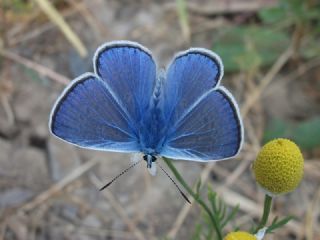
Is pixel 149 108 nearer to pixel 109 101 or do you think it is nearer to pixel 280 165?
pixel 109 101

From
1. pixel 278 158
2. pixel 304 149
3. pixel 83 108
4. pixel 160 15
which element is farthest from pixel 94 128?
pixel 160 15

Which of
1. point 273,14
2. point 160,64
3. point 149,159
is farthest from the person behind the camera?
point 160,64

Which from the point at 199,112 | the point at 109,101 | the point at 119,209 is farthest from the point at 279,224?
the point at 119,209

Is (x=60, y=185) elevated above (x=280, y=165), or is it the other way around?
(x=280, y=165)

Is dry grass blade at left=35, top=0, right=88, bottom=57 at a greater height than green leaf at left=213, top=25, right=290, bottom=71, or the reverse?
dry grass blade at left=35, top=0, right=88, bottom=57

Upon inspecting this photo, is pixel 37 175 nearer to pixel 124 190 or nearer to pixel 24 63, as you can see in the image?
pixel 124 190

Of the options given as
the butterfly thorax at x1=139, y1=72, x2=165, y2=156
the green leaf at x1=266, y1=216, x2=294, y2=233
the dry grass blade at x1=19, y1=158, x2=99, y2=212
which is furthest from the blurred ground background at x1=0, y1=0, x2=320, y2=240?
the butterfly thorax at x1=139, y1=72, x2=165, y2=156

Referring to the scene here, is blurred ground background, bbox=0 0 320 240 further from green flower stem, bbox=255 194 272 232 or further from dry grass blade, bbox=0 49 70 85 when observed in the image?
green flower stem, bbox=255 194 272 232
